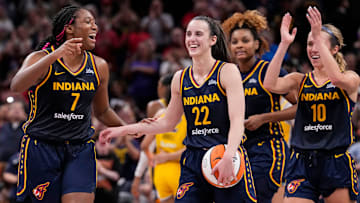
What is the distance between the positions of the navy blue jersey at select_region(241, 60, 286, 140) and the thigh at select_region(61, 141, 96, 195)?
1.73 m

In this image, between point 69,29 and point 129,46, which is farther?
point 129,46

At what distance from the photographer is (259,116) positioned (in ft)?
19.5

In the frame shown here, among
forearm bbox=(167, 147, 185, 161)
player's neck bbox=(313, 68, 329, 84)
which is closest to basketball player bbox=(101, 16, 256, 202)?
player's neck bbox=(313, 68, 329, 84)

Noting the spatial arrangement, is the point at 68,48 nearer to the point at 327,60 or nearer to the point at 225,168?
the point at 225,168

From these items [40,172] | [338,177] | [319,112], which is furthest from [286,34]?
[40,172]

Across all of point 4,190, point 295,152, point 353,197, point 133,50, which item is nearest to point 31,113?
point 295,152

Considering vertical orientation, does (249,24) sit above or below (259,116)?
above

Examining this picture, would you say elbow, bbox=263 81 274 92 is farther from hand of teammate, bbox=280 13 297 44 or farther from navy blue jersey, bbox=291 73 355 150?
hand of teammate, bbox=280 13 297 44

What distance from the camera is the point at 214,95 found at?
16.4 feet

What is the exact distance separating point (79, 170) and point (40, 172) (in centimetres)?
36

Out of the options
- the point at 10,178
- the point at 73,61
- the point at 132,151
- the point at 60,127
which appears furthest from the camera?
the point at 132,151

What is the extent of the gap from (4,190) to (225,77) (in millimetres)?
7272

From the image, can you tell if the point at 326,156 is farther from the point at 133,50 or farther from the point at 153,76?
the point at 133,50

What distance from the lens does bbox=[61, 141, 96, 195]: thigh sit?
5301 millimetres
